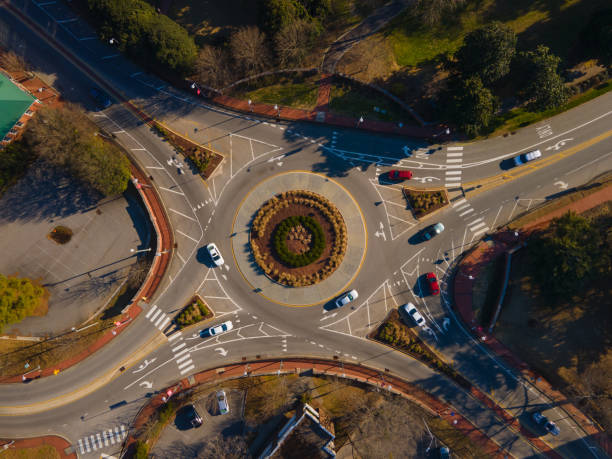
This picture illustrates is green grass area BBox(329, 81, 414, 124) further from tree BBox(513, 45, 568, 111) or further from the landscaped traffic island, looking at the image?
tree BBox(513, 45, 568, 111)

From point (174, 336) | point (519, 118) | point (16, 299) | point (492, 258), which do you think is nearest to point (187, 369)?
point (174, 336)

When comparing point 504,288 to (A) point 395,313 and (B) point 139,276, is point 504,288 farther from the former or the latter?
(B) point 139,276

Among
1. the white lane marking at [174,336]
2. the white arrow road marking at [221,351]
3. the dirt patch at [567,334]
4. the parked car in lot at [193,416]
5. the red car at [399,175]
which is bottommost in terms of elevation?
the dirt patch at [567,334]

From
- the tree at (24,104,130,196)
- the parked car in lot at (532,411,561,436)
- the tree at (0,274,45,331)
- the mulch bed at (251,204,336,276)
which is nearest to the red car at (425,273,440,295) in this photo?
the mulch bed at (251,204,336,276)

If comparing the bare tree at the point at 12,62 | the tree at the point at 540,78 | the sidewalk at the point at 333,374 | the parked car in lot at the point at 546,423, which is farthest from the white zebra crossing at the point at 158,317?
the tree at the point at 540,78

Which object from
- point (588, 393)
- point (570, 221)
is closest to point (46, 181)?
point (570, 221)

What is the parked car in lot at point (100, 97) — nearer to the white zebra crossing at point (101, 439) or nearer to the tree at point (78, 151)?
the tree at point (78, 151)

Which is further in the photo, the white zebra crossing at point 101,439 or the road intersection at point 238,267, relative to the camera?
the road intersection at point 238,267

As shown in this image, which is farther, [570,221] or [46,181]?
[46,181]
